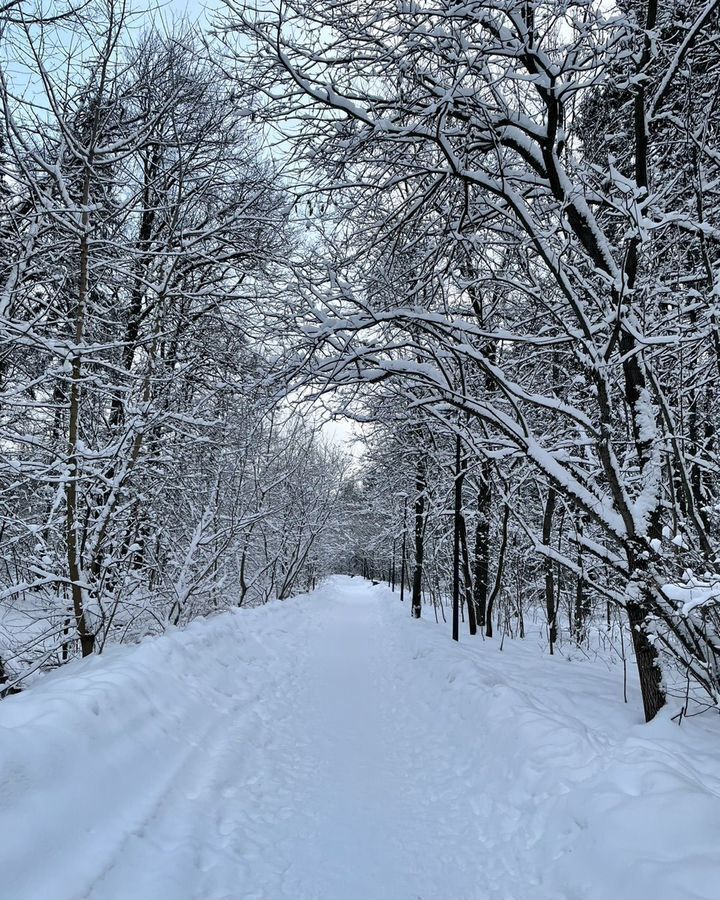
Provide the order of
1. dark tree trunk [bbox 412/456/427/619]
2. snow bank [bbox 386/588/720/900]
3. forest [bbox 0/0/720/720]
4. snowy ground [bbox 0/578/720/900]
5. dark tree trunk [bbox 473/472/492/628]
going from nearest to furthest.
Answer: snow bank [bbox 386/588/720/900] → snowy ground [bbox 0/578/720/900] → forest [bbox 0/0/720/720] → dark tree trunk [bbox 473/472/492/628] → dark tree trunk [bbox 412/456/427/619]

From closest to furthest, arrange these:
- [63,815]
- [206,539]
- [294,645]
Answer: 1. [63,815]
2. [206,539]
3. [294,645]

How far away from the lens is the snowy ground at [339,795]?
229 cm

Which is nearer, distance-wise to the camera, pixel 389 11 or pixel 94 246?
pixel 389 11

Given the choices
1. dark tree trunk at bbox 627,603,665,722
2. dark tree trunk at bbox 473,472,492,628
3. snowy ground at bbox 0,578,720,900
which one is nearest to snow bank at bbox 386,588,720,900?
snowy ground at bbox 0,578,720,900

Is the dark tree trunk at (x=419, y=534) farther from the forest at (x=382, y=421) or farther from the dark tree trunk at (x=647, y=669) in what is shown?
the dark tree trunk at (x=647, y=669)

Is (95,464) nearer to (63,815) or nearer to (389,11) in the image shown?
(63,815)

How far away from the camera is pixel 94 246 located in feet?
16.7

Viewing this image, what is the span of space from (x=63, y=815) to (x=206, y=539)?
6.00 meters

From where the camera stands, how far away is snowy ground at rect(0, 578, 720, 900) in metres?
2.29

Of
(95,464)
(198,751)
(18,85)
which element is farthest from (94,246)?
(198,751)

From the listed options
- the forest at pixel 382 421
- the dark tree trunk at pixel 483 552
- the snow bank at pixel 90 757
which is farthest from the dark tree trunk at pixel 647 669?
the dark tree trunk at pixel 483 552

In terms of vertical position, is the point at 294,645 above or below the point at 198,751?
below

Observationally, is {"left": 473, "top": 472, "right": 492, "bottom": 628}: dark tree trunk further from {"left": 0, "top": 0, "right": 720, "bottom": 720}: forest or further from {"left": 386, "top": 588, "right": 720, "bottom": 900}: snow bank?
{"left": 386, "top": 588, "right": 720, "bottom": 900}: snow bank

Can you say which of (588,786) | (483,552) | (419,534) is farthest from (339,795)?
(419,534)
